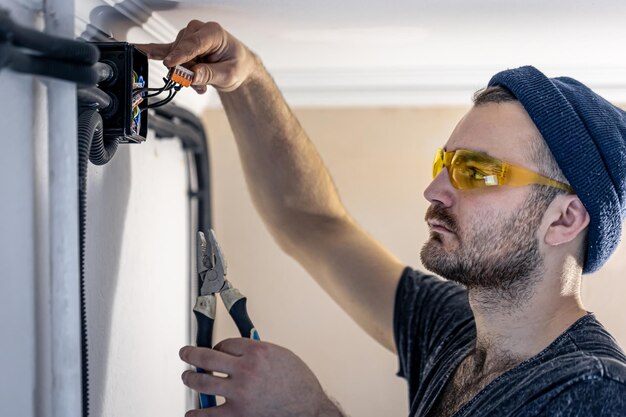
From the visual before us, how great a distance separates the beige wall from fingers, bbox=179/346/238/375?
54.0 inches

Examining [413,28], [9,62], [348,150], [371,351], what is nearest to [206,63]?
[413,28]

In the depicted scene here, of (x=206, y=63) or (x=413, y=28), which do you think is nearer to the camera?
(x=206, y=63)

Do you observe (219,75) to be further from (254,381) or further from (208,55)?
(254,381)

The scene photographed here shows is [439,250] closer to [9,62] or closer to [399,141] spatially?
[9,62]

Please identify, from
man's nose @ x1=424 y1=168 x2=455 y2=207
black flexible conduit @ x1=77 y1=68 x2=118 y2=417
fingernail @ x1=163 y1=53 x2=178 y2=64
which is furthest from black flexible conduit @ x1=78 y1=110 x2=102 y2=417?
man's nose @ x1=424 y1=168 x2=455 y2=207

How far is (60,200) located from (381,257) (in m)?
1.08

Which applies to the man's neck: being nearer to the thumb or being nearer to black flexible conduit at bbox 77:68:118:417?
the thumb

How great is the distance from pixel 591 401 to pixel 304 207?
35.8 inches

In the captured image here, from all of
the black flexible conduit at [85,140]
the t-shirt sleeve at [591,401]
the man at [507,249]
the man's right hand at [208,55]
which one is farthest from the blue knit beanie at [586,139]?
the black flexible conduit at [85,140]

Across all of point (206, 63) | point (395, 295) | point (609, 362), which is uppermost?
point (206, 63)

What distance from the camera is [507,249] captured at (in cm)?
136

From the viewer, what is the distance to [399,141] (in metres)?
2.50

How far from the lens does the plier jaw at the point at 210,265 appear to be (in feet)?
4.13

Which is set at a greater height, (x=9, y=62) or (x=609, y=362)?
(x=9, y=62)
